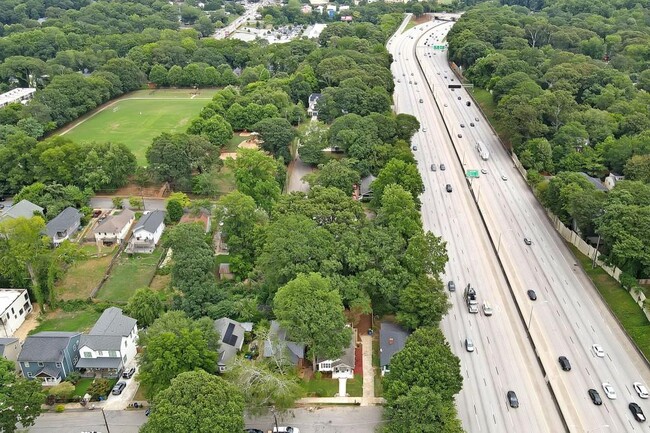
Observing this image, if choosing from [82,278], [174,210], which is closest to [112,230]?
[82,278]

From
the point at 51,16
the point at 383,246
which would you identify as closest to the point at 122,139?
the point at 383,246

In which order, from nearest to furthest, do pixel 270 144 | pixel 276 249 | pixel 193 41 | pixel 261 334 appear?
pixel 261 334, pixel 276 249, pixel 270 144, pixel 193 41

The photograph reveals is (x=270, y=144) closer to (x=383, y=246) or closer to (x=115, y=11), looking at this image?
(x=383, y=246)

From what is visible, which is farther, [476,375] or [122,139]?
[122,139]

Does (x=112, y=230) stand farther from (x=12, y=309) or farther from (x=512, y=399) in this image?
(x=512, y=399)

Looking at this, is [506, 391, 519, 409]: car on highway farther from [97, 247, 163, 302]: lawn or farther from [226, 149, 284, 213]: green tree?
[97, 247, 163, 302]: lawn

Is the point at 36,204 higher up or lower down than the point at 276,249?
lower down
